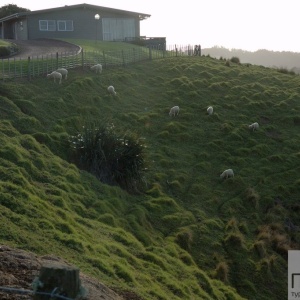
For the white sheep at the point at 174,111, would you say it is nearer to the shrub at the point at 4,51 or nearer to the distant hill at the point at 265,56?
the shrub at the point at 4,51

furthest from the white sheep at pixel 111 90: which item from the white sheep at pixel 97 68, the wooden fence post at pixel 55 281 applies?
the wooden fence post at pixel 55 281

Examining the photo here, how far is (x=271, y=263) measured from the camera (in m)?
22.0

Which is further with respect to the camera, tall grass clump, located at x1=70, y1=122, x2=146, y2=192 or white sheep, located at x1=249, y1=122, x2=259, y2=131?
white sheep, located at x1=249, y1=122, x2=259, y2=131

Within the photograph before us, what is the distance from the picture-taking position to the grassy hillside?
16.0m

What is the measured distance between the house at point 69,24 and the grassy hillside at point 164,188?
65.6 ft

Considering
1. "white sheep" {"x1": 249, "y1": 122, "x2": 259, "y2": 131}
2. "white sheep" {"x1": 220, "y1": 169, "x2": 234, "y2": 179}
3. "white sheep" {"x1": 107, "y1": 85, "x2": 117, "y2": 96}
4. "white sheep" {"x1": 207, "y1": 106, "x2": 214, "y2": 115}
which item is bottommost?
"white sheep" {"x1": 220, "y1": 169, "x2": 234, "y2": 179}

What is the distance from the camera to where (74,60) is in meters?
40.1

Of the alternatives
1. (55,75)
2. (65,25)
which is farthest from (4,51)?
(65,25)

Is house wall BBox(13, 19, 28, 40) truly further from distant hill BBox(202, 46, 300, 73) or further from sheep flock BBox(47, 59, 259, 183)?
distant hill BBox(202, 46, 300, 73)

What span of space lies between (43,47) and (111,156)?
91.8ft

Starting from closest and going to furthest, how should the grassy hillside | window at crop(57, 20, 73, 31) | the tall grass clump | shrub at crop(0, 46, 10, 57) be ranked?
the grassy hillside, the tall grass clump, shrub at crop(0, 46, 10, 57), window at crop(57, 20, 73, 31)

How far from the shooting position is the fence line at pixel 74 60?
3403 cm

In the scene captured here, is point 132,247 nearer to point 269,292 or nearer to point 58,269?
point 269,292

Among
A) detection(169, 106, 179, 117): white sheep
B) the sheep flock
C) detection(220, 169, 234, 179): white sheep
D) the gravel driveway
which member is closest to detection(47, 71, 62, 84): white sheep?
the sheep flock
